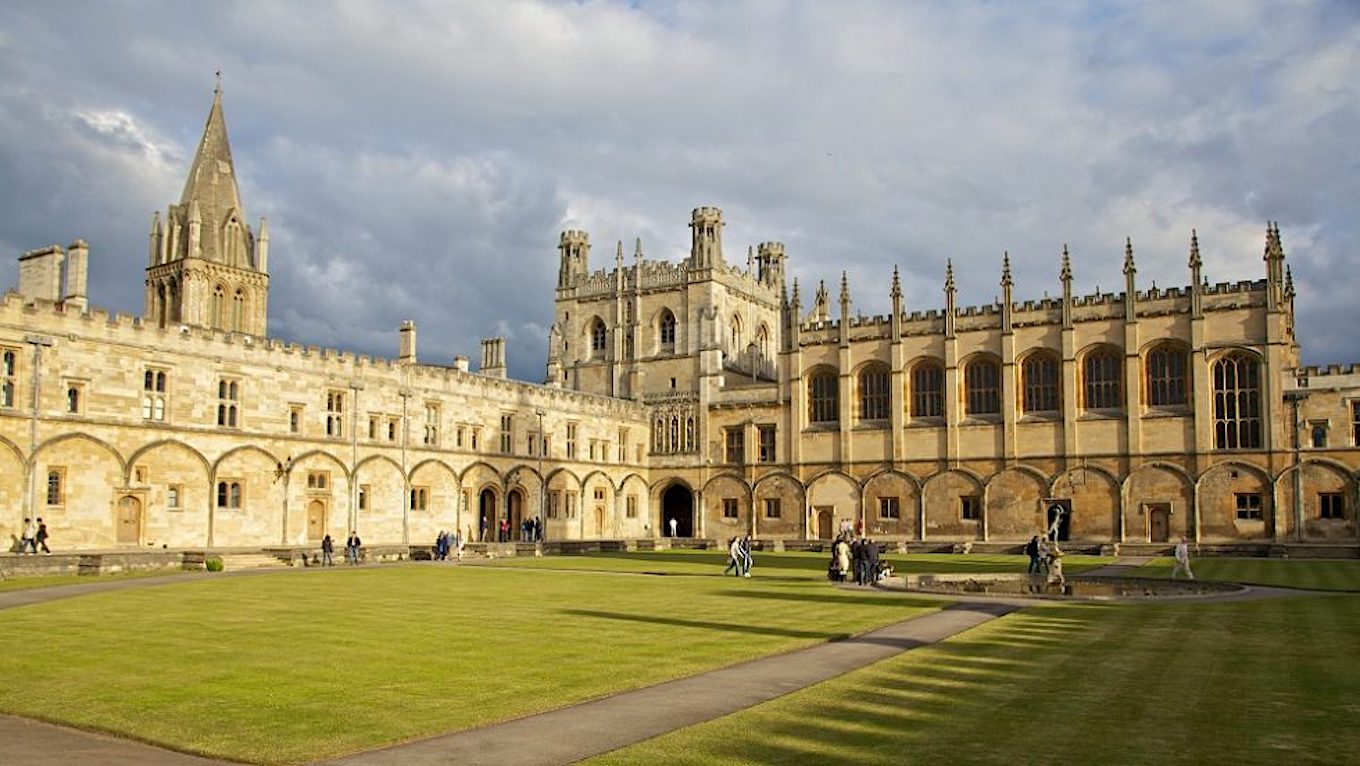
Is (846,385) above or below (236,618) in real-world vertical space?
above

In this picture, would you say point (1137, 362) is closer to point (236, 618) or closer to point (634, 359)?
point (634, 359)

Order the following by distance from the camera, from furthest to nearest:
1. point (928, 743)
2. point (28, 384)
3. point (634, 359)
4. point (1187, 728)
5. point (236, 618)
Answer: point (634, 359), point (28, 384), point (236, 618), point (1187, 728), point (928, 743)

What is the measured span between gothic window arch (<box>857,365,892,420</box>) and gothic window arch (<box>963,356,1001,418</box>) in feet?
14.6

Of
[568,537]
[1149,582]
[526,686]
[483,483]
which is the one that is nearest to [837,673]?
[526,686]

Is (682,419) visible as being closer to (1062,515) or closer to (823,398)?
(823,398)

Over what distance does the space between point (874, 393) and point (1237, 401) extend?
18.4 metres

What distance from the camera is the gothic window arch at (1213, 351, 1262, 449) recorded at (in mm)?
53875

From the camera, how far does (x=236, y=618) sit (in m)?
20.2

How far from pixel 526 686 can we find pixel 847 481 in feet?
169

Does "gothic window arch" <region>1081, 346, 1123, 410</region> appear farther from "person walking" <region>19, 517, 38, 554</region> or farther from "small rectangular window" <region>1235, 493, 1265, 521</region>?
"person walking" <region>19, 517, 38, 554</region>

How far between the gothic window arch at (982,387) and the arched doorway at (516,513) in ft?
79.3

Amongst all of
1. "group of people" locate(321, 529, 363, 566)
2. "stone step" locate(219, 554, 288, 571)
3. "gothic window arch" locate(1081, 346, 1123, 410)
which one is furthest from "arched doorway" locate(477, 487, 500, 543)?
"gothic window arch" locate(1081, 346, 1123, 410)

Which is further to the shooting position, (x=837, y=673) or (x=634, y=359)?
(x=634, y=359)

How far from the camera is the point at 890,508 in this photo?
205 ft
